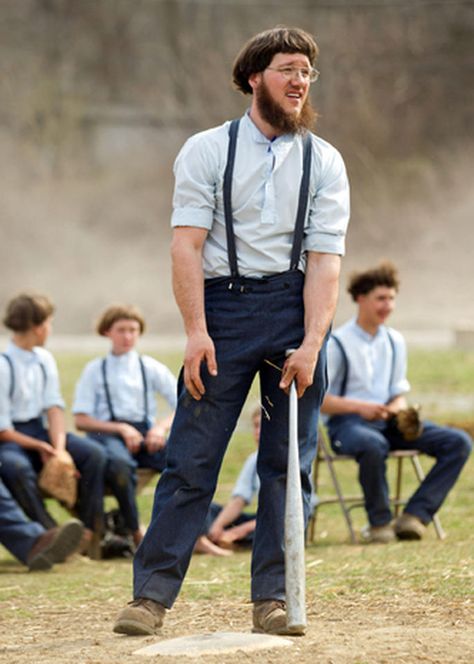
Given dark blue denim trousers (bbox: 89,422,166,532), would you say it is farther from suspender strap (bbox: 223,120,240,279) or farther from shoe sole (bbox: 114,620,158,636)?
suspender strap (bbox: 223,120,240,279)

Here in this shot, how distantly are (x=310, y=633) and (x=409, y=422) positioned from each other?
14.1 ft

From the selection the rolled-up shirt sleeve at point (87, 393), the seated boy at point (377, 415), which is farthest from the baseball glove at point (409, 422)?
the rolled-up shirt sleeve at point (87, 393)

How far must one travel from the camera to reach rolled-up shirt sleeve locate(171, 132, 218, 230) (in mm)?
5050

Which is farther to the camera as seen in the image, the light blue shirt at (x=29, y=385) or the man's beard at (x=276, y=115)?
the light blue shirt at (x=29, y=385)

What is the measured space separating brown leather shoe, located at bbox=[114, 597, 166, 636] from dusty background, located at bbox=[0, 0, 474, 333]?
36350 millimetres

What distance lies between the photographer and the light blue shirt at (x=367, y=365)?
9438mm

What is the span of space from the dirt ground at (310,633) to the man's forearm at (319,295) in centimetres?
103

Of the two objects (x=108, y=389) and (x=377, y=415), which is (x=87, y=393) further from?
(x=377, y=415)

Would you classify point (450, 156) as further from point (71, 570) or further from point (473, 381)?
point (71, 570)

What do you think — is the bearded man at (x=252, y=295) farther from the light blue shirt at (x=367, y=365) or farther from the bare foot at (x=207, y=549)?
the light blue shirt at (x=367, y=365)

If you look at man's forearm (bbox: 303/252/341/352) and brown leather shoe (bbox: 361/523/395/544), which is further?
brown leather shoe (bbox: 361/523/395/544)

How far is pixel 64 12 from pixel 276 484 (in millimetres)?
46065

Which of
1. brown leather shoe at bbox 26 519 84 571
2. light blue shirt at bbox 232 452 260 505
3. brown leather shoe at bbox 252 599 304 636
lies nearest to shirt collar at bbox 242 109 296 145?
brown leather shoe at bbox 252 599 304 636

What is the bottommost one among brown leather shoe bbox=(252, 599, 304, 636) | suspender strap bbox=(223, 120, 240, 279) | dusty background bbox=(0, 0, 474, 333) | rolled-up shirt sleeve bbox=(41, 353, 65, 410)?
brown leather shoe bbox=(252, 599, 304, 636)
